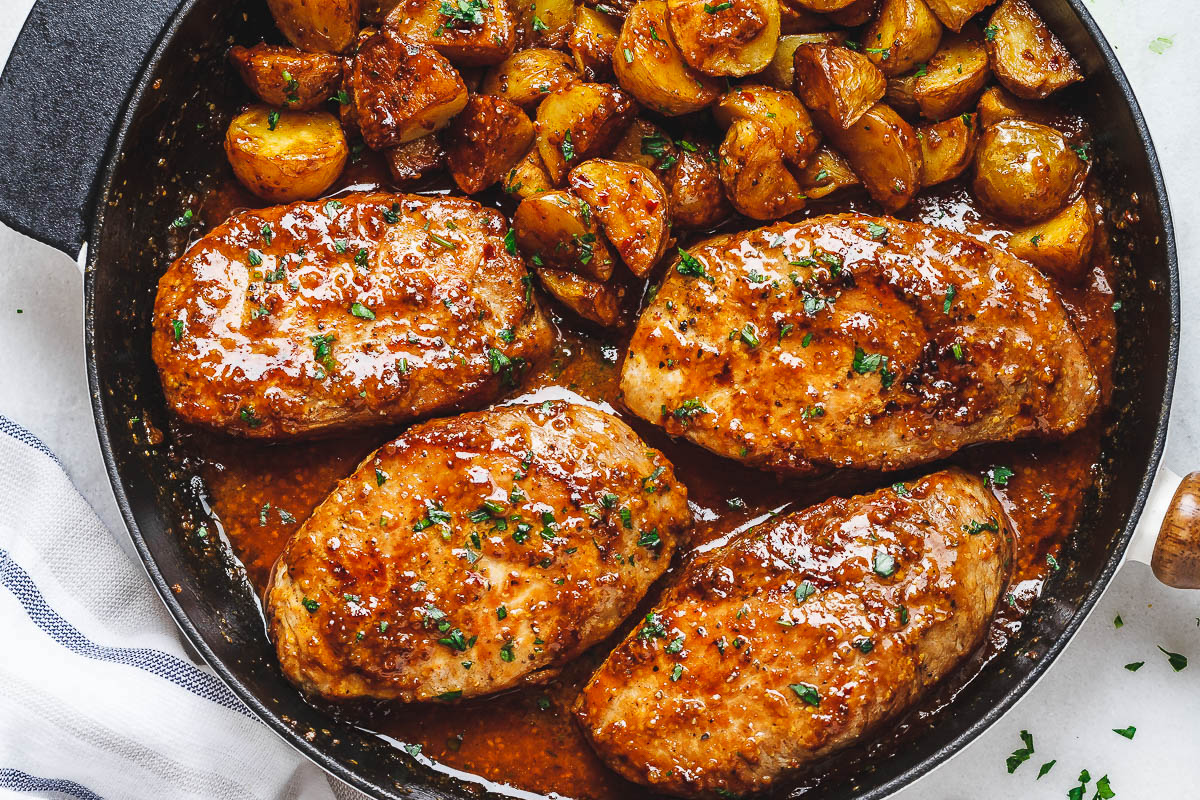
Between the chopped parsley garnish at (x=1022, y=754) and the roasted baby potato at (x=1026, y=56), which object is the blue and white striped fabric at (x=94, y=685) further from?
the roasted baby potato at (x=1026, y=56)

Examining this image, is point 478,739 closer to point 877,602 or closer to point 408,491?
point 408,491

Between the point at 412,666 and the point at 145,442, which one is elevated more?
the point at 145,442

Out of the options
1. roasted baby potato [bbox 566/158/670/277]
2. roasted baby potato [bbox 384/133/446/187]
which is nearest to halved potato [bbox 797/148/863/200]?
roasted baby potato [bbox 566/158/670/277]

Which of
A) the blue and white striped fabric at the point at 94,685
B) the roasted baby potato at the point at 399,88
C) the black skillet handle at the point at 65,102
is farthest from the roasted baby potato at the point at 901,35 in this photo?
the blue and white striped fabric at the point at 94,685

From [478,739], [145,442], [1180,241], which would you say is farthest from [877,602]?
[145,442]

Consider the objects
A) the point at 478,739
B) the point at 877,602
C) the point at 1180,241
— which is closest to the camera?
the point at 877,602

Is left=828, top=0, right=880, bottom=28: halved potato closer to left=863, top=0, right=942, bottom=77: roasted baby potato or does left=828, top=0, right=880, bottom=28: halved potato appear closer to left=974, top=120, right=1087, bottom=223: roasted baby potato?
left=863, top=0, right=942, bottom=77: roasted baby potato
